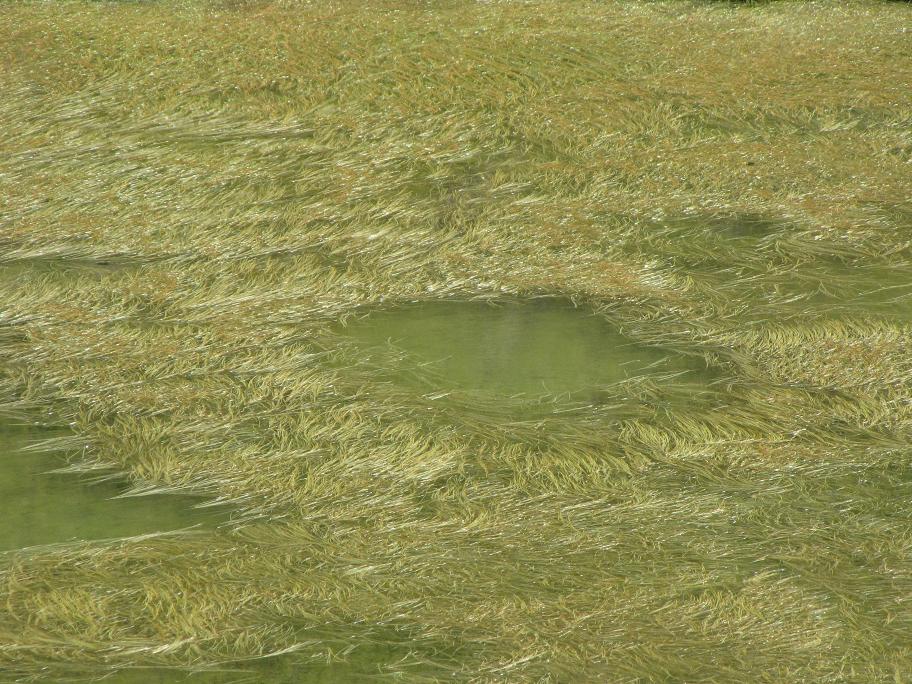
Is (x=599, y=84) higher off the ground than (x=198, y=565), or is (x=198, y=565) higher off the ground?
(x=599, y=84)

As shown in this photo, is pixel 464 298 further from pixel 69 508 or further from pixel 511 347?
pixel 69 508

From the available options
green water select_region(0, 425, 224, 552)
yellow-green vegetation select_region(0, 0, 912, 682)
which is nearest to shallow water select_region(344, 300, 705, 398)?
yellow-green vegetation select_region(0, 0, 912, 682)

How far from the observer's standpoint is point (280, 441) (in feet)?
4.60

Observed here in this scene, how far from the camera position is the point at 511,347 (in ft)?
5.20

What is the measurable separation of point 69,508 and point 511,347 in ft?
2.25

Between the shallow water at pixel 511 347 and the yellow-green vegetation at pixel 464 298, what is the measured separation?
36mm

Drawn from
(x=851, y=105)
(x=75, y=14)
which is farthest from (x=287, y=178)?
(x=851, y=105)

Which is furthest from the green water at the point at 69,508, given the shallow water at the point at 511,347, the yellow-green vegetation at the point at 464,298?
the shallow water at the point at 511,347

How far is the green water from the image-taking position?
4.25 feet

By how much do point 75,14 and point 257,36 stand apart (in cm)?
46

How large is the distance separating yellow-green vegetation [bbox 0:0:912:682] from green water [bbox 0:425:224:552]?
A: 29mm

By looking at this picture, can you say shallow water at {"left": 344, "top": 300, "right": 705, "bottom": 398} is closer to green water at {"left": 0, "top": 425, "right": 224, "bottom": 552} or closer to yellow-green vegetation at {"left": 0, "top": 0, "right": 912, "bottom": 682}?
yellow-green vegetation at {"left": 0, "top": 0, "right": 912, "bottom": 682}

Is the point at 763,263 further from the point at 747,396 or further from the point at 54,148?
the point at 54,148

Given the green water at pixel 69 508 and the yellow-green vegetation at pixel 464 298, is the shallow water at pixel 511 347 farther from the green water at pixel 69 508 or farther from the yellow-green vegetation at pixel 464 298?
the green water at pixel 69 508
